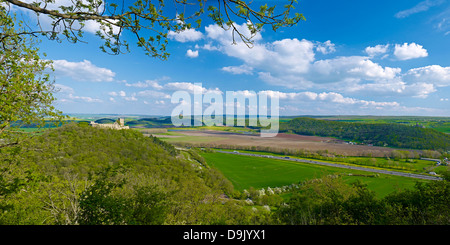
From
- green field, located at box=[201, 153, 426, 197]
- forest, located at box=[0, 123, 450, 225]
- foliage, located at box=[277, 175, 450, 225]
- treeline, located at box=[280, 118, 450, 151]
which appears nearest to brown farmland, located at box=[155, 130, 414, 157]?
treeline, located at box=[280, 118, 450, 151]

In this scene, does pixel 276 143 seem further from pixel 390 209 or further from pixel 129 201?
pixel 129 201

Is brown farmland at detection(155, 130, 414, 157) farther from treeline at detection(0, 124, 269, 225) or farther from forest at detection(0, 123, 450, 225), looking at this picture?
forest at detection(0, 123, 450, 225)

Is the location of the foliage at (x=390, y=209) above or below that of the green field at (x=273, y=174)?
above

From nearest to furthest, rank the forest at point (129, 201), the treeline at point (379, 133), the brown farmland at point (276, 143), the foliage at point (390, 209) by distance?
1. the forest at point (129, 201)
2. the foliage at point (390, 209)
3. the treeline at point (379, 133)
4. the brown farmland at point (276, 143)

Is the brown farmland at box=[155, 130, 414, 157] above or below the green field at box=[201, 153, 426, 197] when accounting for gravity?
above

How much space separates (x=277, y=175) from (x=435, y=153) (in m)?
64.1

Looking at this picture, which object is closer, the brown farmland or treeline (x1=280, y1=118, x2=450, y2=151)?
treeline (x1=280, y1=118, x2=450, y2=151)

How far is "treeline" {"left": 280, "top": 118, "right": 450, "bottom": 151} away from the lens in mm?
80438

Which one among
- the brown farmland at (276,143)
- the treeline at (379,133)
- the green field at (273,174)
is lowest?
the green field at (273,174)

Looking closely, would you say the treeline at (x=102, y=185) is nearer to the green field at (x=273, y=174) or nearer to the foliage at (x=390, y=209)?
the foliage at (x=390, y=209)

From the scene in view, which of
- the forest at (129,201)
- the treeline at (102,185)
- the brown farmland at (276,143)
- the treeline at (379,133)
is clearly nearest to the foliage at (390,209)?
the forest at (129,201)

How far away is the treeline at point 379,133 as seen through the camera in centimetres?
8044

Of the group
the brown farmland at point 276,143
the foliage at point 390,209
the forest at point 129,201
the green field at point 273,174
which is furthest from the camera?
the brown farmland at point 276,143
